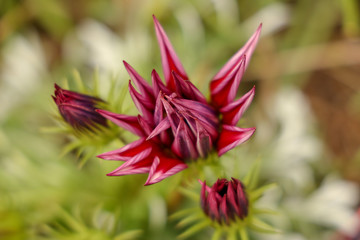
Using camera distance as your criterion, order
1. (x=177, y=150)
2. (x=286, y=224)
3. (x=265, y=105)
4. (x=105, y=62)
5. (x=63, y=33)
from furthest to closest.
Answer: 1. (x=63, y=33)
2. (x=265, y=105)
3. (x=105, y=62)
4. (x=286, y=224)
5. (x=177, y=150)

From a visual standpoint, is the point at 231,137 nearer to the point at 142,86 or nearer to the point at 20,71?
the point at 142,86

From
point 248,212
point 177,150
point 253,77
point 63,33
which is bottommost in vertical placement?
point 248,212

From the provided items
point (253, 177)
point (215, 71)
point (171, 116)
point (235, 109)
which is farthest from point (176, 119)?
point (215, 71)

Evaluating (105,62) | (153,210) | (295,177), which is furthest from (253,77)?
(153,210)

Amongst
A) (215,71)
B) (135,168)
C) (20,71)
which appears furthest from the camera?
(20,71)

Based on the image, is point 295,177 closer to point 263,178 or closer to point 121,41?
point 263,178
